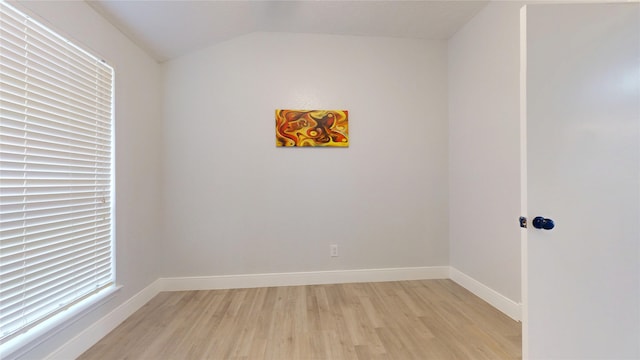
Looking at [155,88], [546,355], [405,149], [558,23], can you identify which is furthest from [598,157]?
[155,88]

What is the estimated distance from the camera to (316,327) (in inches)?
72.4

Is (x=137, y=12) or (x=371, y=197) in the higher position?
(x=137, y=12)

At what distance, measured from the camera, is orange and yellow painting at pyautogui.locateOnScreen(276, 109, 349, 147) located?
2.57 meters

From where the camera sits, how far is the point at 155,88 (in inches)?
94.9

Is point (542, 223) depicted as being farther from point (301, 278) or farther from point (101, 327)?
point (101, 327)

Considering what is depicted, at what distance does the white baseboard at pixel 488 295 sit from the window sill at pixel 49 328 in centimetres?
296

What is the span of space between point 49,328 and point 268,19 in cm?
269

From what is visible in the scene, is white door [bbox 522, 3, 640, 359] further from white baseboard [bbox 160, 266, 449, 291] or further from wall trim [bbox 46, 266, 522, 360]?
white baseboard [bbox 160, 266, 449, 291]

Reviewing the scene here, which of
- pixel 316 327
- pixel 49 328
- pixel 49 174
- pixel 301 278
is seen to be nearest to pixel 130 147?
pixel 49 174

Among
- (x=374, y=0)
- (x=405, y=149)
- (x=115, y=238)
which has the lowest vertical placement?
(x=115, y=238)

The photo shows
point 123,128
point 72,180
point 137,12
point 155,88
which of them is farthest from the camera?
point 155,88

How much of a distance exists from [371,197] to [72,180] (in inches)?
93.0

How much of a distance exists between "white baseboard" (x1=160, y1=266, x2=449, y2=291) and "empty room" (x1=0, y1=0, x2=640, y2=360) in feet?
0.07

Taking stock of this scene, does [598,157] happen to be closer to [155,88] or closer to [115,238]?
[115,238]
